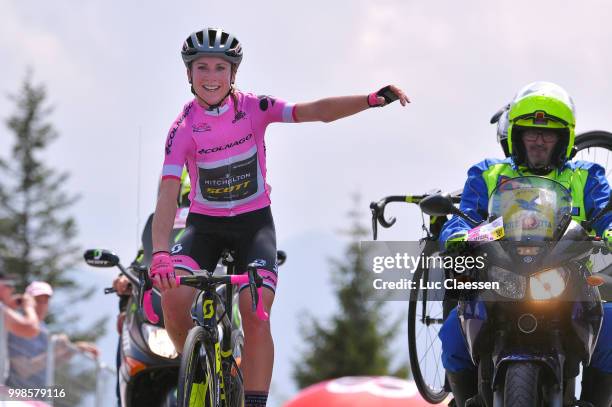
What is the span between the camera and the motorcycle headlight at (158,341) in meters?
10.9

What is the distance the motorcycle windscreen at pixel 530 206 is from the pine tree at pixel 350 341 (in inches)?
2338

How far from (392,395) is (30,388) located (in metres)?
5.92

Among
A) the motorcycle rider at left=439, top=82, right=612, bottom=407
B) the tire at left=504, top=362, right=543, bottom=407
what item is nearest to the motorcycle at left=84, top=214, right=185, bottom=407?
the motorcycle rider at left=439, top=82, right=612, bottom=407

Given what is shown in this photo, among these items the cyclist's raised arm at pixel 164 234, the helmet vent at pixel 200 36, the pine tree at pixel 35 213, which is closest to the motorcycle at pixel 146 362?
the cyclist's raised arm at pixel 164 234

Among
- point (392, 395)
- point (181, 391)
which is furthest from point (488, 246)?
point (392, 395)

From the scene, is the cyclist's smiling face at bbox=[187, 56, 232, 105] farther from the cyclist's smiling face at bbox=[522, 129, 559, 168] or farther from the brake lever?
the cyclist's smiling face at bbox=[522, 129, 559, 168]

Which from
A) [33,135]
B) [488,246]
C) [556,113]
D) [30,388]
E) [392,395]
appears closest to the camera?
[488,246]

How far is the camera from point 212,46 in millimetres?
9750

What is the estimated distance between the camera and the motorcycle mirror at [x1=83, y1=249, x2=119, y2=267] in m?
9.77

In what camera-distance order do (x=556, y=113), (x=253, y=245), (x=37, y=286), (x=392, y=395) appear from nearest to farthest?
(x=556, y=113) → (x=253, y=245) → (x=37, y=286) → (x=392, y=395)

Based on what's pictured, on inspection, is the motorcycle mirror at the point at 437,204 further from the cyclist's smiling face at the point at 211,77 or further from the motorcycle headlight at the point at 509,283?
the cyclist's smiling face at the point at 211,77

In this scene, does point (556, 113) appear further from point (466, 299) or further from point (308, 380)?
point (308, 380)

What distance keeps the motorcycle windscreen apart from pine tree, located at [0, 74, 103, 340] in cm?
5420

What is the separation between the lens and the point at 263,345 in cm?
955
